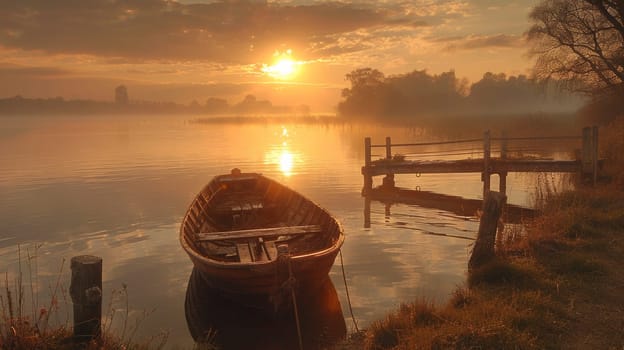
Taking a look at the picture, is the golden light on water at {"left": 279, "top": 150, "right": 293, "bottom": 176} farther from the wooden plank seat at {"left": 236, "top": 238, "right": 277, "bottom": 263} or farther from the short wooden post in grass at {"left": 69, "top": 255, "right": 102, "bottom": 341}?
the short wooden post in grass at {"left": 69, "top": 255, "right": 102, "bottom": 341}

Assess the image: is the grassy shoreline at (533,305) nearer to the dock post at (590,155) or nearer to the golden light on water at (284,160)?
the dock post at (590,155)

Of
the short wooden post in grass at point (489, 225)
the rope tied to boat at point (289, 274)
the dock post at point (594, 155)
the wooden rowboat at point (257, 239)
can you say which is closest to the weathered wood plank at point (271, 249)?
the wooden rowboat at point (257, 239)

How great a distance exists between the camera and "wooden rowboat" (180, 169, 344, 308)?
25.4 ft

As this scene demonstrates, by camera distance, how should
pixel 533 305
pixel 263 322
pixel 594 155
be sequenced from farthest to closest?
pixel 594 155 → pixel 263 322 → pixel 533 305

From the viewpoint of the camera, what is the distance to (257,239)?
10484 millimetres

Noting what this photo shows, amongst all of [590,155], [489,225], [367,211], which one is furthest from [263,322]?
[590,155]

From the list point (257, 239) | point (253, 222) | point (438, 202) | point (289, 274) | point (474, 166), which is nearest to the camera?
point (289, 274)

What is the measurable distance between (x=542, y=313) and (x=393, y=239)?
7732 millimetres

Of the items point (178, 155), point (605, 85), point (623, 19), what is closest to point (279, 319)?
point (623, 19)

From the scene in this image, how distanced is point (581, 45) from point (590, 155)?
49.6 ft

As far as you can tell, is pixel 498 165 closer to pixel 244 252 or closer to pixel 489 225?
pixel 489 225

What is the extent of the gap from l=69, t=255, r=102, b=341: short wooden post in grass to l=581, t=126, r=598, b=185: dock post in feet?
55.6

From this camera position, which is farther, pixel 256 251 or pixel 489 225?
pixel 256 251

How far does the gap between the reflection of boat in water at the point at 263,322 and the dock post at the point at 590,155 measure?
12489mm
